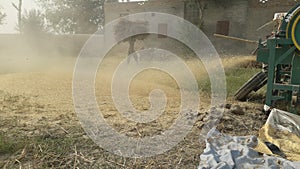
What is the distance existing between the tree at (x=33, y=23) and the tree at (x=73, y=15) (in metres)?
6.33

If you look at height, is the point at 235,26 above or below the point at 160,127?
above

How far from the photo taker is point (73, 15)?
91.1 ft

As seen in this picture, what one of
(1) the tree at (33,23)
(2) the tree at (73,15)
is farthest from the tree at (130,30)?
(2) the tree at (73,15)

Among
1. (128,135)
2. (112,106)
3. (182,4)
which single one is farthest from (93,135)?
(182,4)

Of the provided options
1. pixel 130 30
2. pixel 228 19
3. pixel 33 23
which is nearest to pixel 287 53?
pixel 130 30

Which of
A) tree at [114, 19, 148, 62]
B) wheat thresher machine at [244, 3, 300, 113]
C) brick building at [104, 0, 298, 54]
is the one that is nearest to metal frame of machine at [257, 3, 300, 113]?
wheat thresher machine at [244, 3, 300, 113]

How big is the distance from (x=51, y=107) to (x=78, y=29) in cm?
2675

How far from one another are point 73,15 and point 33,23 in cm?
804

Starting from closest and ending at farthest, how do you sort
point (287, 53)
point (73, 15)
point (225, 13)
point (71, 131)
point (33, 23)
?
1. point (71, 131)
2. point (287, 53)
3. point (225, 13)
4. point (33, 23)
5. point (73, 15)

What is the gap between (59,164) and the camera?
217 centimetres

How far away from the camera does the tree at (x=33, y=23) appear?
20.0 meters

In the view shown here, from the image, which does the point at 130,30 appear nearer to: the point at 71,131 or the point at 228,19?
the point at 228,19

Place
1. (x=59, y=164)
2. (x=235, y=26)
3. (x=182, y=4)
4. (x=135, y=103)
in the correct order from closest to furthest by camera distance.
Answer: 1. (x=59, y=164)
2. (x=135, y=103)
3. (x=235, y=26)
4. (x=182, y=4)

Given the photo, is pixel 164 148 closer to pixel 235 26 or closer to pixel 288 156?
pixel 288 156
